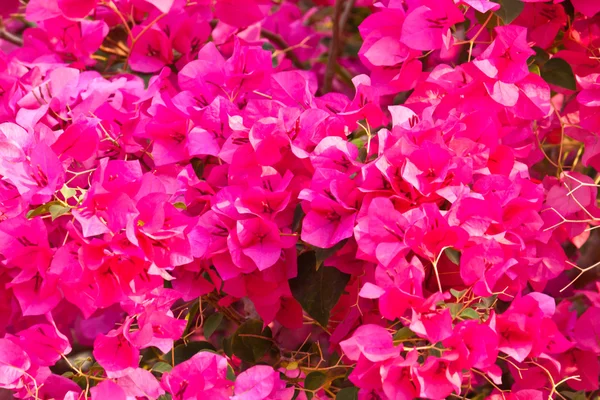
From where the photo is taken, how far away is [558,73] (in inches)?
42.3

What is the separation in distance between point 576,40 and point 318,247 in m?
0.44

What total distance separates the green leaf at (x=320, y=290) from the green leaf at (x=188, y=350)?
0.59ft

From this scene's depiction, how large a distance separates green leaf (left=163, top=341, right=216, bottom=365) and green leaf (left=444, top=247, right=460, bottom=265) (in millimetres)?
344

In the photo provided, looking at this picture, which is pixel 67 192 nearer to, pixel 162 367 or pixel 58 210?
pixel 58 210

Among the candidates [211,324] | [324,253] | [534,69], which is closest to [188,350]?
[211,324]

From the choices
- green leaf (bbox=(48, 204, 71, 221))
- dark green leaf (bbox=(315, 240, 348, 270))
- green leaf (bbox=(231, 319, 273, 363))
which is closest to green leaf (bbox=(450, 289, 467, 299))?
dark green leaf (bbox=(315, 240, 348, 270))

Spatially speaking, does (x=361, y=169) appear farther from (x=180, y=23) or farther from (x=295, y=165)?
(x=180, y=23)

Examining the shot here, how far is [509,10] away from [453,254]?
29 centimetres

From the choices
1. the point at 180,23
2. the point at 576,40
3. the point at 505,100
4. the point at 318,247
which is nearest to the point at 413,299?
the point at 318,247

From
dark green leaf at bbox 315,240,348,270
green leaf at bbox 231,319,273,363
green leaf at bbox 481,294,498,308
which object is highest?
dark green leaf at bbox 315,240,348,270

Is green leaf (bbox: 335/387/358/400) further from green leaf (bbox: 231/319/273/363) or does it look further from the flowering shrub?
green leaf (bbox: 231/319/273/363)

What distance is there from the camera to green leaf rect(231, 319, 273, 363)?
103 cm

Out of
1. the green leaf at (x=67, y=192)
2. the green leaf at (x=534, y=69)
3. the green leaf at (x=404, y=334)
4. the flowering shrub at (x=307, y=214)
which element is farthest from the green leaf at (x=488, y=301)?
the green leaf at (x=67, y=192)

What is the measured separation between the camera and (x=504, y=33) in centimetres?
94
